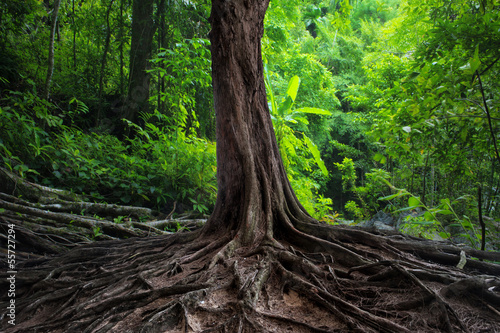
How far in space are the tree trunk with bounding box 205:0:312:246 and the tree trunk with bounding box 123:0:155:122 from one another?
4667mm

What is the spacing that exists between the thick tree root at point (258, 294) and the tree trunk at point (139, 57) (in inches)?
197

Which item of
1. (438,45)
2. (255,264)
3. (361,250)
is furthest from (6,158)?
(438,45)

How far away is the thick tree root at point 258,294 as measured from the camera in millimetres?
1514

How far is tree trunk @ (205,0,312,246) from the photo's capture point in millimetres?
2764

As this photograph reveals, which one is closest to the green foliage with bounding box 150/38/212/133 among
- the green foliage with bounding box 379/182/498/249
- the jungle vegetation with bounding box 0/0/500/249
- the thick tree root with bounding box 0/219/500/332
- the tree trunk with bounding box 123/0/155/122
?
the jungle vegetation with bounding box 0/0/500/249

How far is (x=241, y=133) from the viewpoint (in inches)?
111

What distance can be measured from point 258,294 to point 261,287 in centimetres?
10

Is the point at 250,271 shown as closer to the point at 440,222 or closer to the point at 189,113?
the point at 440,222

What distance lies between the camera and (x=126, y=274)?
7.95ft

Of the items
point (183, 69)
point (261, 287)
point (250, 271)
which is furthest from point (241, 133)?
point (183, 69)

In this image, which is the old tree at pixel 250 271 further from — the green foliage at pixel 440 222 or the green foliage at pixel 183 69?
the green foliage at pixel 183 69

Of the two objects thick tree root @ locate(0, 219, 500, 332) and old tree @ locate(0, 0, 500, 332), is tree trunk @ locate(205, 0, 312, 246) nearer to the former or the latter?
old tree @ locate(0, 0, 500, 332)

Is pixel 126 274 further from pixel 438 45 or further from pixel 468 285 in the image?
pixel 438 45

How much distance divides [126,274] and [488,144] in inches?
147
